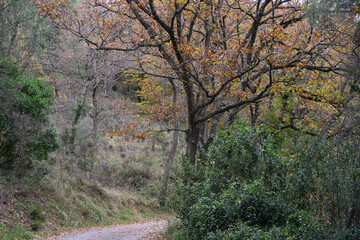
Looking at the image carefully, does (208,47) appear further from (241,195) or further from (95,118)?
(95,118)

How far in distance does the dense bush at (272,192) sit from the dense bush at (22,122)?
721 cm

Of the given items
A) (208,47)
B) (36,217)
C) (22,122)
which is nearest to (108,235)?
(36,217)

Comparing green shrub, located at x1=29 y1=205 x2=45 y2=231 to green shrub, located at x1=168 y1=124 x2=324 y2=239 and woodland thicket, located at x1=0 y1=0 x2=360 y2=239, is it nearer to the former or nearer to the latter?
woodland thicket, located at x1=0 y1=0 x2=360 y2=239

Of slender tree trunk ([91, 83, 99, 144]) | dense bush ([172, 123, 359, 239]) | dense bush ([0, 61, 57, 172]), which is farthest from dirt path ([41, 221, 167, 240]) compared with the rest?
slender tree trunk ([91, 83, 99, 144])

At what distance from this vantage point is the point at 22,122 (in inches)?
460

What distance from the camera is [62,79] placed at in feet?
71.9

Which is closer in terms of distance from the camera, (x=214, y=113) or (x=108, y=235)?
(x=214, y=113)

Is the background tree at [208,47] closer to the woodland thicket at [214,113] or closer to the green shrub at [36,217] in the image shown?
the woodland thicket at [214,113]

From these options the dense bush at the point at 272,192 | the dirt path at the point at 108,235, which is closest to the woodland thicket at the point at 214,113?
the dense bush at the point at 272,192

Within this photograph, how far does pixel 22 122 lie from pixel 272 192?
956cm

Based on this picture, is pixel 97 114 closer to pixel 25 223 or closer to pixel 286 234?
pixel 25 223

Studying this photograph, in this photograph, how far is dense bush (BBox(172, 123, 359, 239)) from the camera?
17.7 feet

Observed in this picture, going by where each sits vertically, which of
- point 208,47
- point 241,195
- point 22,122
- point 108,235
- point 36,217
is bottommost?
point 108,235

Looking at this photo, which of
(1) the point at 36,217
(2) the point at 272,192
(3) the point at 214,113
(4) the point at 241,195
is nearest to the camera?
(4) the point at 241,195
